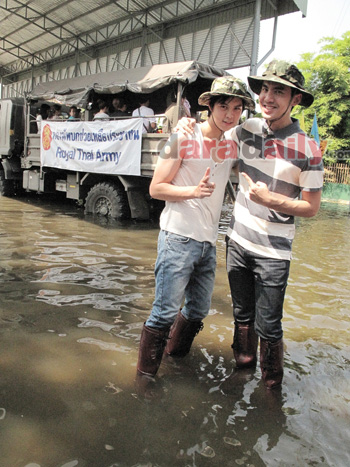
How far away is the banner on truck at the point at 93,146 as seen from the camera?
26.8 ft

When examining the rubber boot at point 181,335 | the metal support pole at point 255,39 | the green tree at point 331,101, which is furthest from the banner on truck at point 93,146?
the green tree at point 331,101

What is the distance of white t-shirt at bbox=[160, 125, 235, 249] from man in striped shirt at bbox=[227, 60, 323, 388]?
22 cm

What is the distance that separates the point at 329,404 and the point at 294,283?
8.63 ft

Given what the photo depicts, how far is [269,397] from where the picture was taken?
97.1 inches

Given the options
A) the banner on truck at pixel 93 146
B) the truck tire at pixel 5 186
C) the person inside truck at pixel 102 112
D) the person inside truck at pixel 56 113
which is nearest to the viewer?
the banner on truck at pixel 93 146

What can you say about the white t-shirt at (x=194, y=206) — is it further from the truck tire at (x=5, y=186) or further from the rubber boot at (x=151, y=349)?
the truck tire at (x=5, y=186)

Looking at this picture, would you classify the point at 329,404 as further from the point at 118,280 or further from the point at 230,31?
the point at 230,31

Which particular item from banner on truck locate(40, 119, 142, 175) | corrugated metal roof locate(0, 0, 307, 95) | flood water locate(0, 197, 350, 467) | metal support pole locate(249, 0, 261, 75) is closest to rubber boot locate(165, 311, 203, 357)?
flood water locate(0, 197, 350, 467)

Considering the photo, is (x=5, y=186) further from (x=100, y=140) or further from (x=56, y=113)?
(x=100, y=140)

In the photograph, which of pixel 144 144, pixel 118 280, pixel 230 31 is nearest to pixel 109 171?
pixel 144 144

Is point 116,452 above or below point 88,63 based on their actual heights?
below

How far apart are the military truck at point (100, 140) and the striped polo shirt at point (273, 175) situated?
5.42 metres

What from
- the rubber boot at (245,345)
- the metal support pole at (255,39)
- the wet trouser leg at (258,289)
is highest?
the metal support pole at (255,39)

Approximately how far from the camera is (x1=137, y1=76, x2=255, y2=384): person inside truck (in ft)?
7.55
